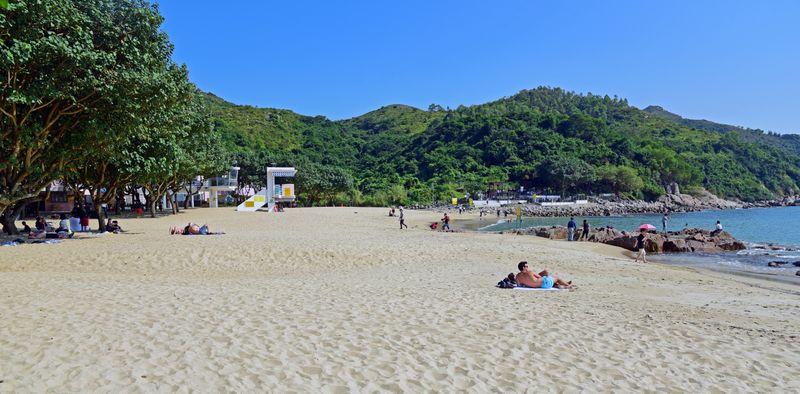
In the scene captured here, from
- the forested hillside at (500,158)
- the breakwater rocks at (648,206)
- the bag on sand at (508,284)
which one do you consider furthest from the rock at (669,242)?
the forested hillside at (500,158)

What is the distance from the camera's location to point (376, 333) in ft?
24.9

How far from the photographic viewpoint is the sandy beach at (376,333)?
5.68 m

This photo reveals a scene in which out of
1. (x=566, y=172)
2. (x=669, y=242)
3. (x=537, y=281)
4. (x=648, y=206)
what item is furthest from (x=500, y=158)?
(x=537, y=281)

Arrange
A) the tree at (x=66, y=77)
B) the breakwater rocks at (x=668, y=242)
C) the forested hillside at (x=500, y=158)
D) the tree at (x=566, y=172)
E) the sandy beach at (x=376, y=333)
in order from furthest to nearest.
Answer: the tree at (x=566, y=172) < the forested hillside at (x=500, y=158) < the breakwater rocks at (x=668, y=242) < the tree at (x=66, y=77) < the sandy beach at (x=376, y=333)

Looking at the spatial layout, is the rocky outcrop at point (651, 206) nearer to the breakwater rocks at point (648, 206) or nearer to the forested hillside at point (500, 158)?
the breakwater rocks at point (648, 206)

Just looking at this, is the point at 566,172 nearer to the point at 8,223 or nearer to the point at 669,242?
the point at 669,242

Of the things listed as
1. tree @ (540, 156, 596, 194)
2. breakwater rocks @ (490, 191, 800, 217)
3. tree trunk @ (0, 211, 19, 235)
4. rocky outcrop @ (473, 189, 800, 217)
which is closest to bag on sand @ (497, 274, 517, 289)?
tree trunk @ (0, 211, 19, 235)

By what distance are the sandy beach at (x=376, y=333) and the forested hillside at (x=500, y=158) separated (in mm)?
71210

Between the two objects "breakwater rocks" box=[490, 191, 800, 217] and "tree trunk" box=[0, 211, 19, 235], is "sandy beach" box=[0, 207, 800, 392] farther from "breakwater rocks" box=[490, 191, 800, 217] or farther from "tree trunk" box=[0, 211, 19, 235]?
"breakwater rocks" box=[490, 191, 800, 217]

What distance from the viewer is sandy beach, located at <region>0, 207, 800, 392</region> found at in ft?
18.6

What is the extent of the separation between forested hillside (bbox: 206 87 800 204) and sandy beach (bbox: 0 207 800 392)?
234 ft

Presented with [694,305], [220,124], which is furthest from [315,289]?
[220,124]

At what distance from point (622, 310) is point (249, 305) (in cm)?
732

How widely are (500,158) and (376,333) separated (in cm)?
12681
